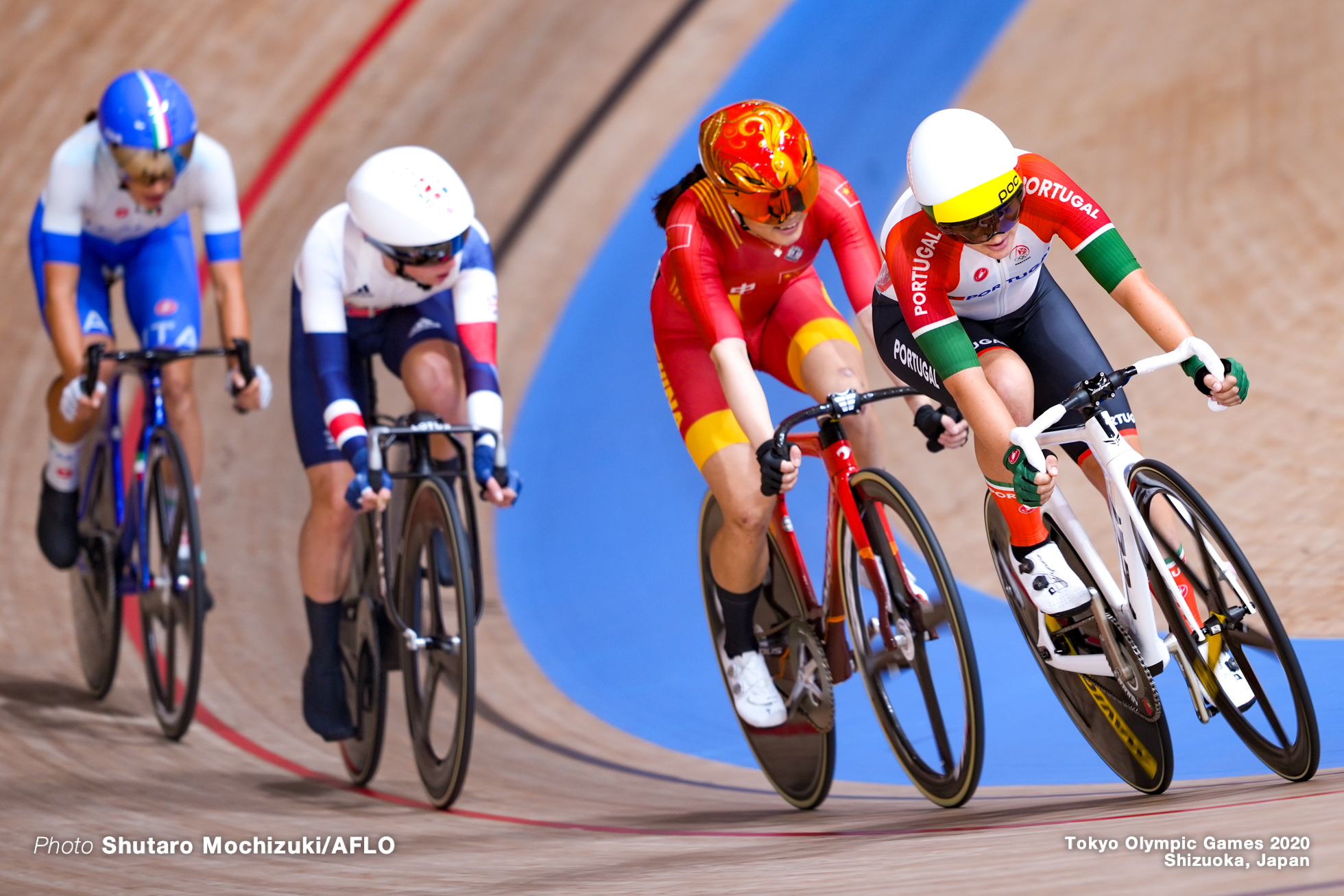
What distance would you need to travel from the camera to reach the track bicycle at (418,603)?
3.20 meters

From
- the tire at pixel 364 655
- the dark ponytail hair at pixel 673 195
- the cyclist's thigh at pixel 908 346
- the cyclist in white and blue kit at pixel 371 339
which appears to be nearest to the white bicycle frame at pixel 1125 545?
the cyclist's thigh at pixel 908 346

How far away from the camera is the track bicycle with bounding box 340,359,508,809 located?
320 centimetres

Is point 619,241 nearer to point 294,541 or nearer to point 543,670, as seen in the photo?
point 294,541

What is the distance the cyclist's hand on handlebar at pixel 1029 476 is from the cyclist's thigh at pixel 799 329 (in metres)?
0.69

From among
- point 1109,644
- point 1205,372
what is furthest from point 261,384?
point 1205,372

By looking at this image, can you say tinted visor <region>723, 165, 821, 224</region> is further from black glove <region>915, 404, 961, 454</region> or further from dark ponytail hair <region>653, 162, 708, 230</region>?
black glove <region>915, 404, 961, 454</region>

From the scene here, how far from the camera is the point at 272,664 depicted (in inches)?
178

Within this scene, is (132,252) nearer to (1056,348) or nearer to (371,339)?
(371,339)

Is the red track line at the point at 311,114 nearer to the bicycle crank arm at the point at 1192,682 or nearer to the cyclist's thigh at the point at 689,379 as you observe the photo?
the cyclist's thigh at the point at 689,379

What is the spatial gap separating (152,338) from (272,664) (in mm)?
1147

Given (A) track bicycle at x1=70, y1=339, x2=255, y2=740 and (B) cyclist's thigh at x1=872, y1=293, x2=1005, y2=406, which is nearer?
(B) cyclist's thigh at x1=872, y1=293, x2=1005, y2=406

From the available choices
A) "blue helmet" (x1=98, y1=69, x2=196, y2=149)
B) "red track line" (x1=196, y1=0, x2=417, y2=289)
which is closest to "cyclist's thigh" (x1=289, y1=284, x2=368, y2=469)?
"blue helmet" (x1=98, y1=69, x2=196, y2=149)

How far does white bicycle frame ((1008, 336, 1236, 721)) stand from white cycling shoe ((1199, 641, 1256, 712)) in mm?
38

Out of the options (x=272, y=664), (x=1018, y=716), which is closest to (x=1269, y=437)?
(x=1018, y=716)
